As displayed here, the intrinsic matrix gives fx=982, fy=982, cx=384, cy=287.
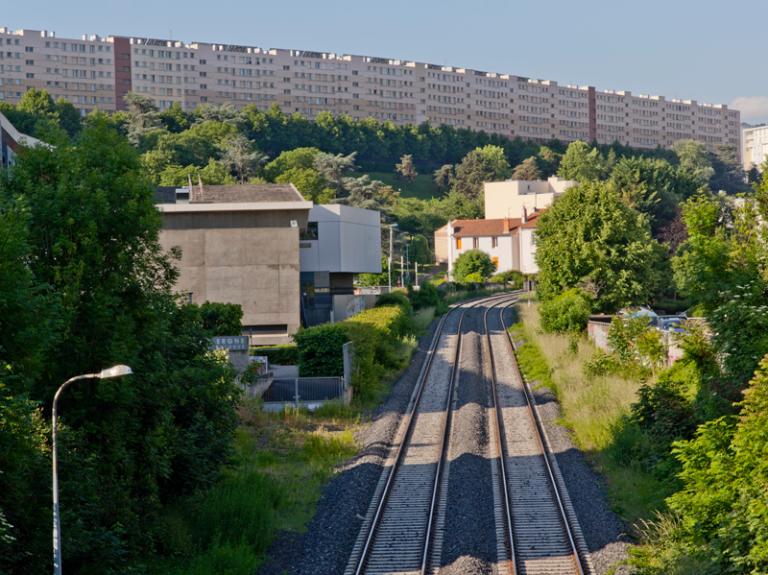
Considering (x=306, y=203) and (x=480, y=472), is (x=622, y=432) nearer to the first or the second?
(x=480, y=472)

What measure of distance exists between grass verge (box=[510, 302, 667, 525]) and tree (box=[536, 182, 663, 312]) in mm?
3312

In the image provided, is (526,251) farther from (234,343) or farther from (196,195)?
(234,343)

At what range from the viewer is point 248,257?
5150cm

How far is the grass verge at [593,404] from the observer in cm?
2189

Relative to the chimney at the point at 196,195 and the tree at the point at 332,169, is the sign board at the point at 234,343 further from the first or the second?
the tree at the point at 332,169

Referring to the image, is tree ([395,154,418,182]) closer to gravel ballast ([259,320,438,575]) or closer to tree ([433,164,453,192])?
tree ([433,164,453,192])

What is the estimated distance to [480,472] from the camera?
81.9 ft

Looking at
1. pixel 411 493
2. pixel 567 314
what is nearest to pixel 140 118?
pixel 567 314

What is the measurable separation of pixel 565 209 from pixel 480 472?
3195cm

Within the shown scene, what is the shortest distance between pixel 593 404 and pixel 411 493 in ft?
33.7

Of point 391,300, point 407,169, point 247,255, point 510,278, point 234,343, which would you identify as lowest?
point 234,343

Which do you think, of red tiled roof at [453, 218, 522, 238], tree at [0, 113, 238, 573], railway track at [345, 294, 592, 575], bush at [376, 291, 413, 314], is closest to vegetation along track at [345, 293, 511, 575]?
railway track at [345, 294, 592, 575]

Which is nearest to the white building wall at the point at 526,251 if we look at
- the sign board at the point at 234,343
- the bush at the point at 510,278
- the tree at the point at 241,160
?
the bush at the point at 510,278

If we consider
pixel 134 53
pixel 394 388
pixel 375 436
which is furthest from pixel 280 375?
pixel 134 53
